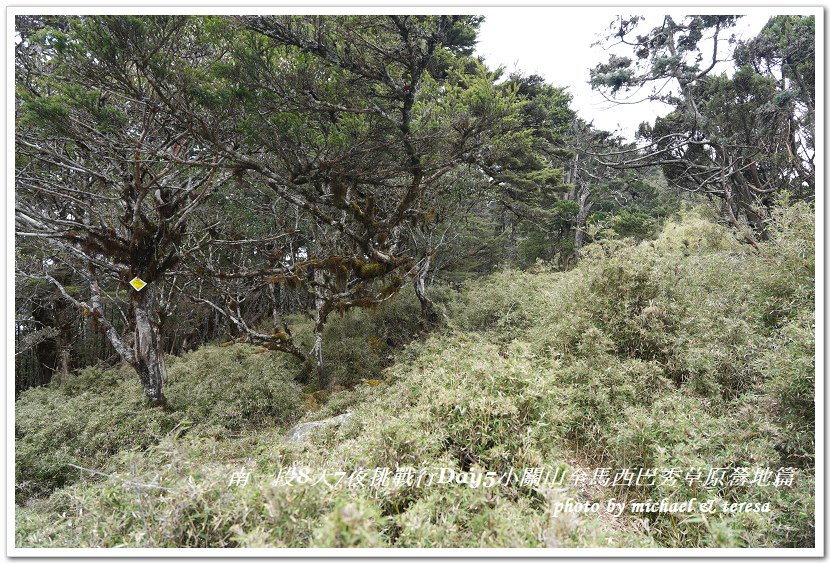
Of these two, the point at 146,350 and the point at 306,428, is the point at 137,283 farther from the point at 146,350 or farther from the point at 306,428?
the point at 306,428

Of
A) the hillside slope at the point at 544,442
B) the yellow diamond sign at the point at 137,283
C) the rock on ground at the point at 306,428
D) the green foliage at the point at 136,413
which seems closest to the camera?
the hillside slope at the point at 544,442

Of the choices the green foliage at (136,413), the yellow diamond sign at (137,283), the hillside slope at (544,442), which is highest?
the yellow diamond sign at (137,283)

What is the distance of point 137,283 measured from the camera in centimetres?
618

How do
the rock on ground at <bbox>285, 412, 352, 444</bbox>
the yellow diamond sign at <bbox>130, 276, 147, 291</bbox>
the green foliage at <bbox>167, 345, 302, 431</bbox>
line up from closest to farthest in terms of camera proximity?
the rock on ground at <bbox>285, 412, 352, 444</bbox> < the yellow diamond sign at <bbox>130, 276, 147, 291</bbox> < the green foliage at <bbox>167, 345, 302, 431</bbox>

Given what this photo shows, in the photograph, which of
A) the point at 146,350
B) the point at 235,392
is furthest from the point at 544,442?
the point at 146,350

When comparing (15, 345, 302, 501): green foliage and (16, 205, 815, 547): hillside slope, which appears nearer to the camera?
(16, 205, 815, 547): hillside slope

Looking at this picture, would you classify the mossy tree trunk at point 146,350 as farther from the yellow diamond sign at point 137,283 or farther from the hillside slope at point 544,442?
the hillside slope at point 544,442

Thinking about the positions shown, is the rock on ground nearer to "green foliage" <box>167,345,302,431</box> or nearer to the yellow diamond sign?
"green foliage" <box>167,345,302,431</box>

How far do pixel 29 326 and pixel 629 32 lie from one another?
1814 centimetres

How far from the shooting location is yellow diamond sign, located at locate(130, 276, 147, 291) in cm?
613

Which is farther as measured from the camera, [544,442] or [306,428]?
[306,428]

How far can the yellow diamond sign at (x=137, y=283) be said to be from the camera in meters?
6.13

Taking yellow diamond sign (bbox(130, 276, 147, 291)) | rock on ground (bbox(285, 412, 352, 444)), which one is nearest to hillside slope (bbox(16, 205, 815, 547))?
rock on ground (bbox(285, 412, 352, 444))

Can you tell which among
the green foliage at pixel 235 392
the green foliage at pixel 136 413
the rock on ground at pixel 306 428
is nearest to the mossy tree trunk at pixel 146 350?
the green foliage at pixel 136 413
